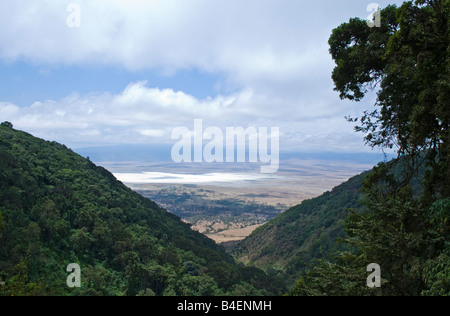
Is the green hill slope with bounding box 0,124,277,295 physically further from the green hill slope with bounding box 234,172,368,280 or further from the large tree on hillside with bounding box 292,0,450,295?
the green hill slope with bounding box 234,172,368,280

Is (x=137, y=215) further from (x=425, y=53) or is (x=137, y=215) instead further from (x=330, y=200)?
(x=330, y=200)

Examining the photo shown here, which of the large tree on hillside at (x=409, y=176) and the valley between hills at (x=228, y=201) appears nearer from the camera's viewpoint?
the large tree on hillside at (x=409, y=176)

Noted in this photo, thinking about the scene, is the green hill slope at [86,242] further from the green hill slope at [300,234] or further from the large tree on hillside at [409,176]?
the green hill slope at [300,234]

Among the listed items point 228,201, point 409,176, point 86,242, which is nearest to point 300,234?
point 86,242

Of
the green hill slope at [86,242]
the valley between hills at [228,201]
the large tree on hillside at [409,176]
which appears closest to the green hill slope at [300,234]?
the valley between hills at [228,201]

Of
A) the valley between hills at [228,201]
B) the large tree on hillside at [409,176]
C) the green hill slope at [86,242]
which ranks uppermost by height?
the large tree on hillside at [409,176]

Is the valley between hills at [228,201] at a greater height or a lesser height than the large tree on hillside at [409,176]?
lesser

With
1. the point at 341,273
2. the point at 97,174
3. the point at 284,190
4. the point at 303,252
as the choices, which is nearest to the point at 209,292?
the point at 341,273
